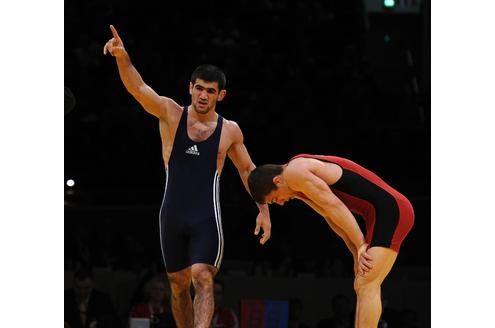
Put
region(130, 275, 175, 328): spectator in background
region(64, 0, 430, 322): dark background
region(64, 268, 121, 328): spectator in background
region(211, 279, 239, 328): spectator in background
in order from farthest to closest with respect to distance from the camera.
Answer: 1. region(64, 0, 430, 322): dark background
2. region(64, 268, 121, 328): spectator in background
3. region(130, 275, 175, 328): spectator in background
4. region(211, 279, 239, 328): spectator in background

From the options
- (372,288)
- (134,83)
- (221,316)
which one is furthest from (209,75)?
(221,316)

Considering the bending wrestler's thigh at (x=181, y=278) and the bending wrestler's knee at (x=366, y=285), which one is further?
the bending wrestler's thigh at (x=181, y=278)

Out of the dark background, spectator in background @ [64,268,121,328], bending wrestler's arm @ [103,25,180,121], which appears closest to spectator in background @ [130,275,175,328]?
spectator in background @ [64,268,121,328]

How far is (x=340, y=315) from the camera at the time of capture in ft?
29.3

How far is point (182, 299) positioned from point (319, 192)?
1248 mm

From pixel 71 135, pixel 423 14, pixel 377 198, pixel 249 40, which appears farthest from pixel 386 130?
pixel 377 198

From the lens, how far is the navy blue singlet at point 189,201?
6.84 meters

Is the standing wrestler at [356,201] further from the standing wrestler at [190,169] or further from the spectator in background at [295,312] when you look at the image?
the spectator in background at [295,312]

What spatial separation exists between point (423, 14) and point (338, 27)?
8.59 ft

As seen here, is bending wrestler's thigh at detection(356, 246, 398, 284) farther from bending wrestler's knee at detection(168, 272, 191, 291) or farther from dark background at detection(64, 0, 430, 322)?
dark background at detection(64, 0, 430, 322)

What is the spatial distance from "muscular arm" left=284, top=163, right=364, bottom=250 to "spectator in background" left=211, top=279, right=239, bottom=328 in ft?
7.86

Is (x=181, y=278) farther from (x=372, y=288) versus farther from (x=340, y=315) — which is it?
Result: (x=340, y=315)

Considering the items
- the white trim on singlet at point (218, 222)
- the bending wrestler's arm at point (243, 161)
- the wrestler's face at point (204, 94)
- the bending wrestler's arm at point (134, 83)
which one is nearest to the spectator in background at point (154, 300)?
the bending wrestler's arm at point (243, 161)

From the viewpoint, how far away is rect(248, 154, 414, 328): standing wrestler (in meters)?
6.57
